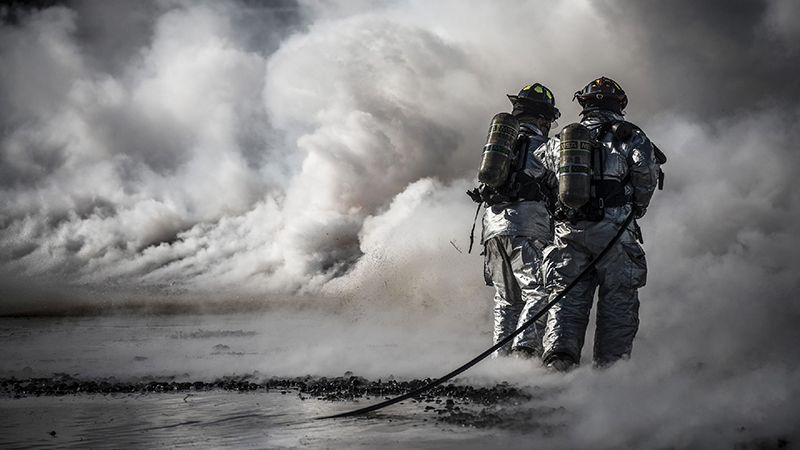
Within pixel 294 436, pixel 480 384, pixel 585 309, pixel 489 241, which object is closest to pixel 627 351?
pixel 585 309

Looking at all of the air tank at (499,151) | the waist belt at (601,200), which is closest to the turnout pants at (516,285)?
the air tank at (499,151)

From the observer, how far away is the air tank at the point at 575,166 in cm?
676

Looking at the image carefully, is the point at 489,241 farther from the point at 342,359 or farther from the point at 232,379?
the point at 232,379

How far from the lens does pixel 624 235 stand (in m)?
6.89

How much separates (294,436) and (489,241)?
4268mm

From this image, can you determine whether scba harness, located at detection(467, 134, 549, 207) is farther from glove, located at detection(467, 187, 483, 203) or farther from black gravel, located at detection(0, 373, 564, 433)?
black gravel, located at detection(0, 373, 564, 433)

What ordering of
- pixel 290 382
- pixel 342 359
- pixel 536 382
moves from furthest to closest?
pixel 342 359 < pixel 290 382 < pixel 536 382

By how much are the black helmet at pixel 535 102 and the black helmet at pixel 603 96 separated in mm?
927

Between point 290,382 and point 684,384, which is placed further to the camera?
point 290,382

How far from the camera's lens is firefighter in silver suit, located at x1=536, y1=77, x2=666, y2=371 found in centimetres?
685

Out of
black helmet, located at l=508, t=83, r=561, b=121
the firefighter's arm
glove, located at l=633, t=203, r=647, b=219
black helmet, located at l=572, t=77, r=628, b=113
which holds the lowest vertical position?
glove, located at l=633, t=203, r=647, b=219

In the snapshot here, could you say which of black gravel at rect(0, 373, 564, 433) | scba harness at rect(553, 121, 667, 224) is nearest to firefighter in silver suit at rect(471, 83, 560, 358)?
scba harness at rect(553, 121, 667, 224)

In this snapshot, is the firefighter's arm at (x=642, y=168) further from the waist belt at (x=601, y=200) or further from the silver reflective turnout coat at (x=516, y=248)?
the silver reflective turnout coat at (x=516, y=248)

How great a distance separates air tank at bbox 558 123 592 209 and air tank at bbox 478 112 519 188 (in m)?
1.00
